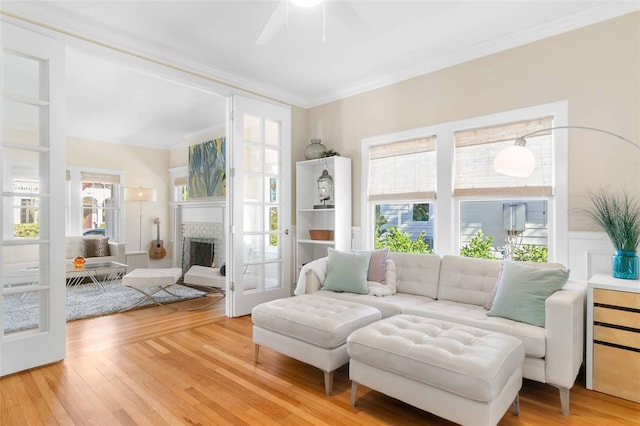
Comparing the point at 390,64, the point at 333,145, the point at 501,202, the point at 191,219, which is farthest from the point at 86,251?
the point at 501,202

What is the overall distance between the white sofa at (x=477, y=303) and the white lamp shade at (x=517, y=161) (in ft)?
2.36

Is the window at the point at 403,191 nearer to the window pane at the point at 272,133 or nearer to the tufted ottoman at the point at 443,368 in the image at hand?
the window pane at the point at 272,133

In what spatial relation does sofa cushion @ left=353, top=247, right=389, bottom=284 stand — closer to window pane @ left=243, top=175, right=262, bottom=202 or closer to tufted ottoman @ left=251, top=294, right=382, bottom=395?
tufted ottoman @ left=251, top=294, right=382, bottom=395

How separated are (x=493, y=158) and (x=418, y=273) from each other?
1.27m

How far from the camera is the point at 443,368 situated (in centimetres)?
171

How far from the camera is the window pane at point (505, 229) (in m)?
3.04

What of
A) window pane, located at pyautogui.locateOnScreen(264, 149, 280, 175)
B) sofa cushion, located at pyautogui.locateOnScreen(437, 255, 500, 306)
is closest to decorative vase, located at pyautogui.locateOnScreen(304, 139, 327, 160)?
window pane, located at pyautogui.locateOnScreen(264, 149, 280, 175)

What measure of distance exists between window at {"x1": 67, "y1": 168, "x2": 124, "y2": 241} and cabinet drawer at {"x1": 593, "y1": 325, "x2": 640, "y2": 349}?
7432mm

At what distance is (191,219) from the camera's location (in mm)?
6742

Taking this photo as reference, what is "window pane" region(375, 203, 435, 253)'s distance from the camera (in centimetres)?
373

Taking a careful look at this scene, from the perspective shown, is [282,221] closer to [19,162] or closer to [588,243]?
[19,162]

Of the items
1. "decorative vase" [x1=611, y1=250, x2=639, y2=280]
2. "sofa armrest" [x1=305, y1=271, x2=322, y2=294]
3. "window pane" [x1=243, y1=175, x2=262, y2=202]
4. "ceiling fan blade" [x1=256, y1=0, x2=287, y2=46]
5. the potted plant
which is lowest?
"sofa armrest" [x1=305, y1=271, x2=322, y2=294]

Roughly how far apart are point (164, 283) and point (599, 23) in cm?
502

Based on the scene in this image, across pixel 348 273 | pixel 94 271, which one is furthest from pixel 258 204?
pixel 94 271
